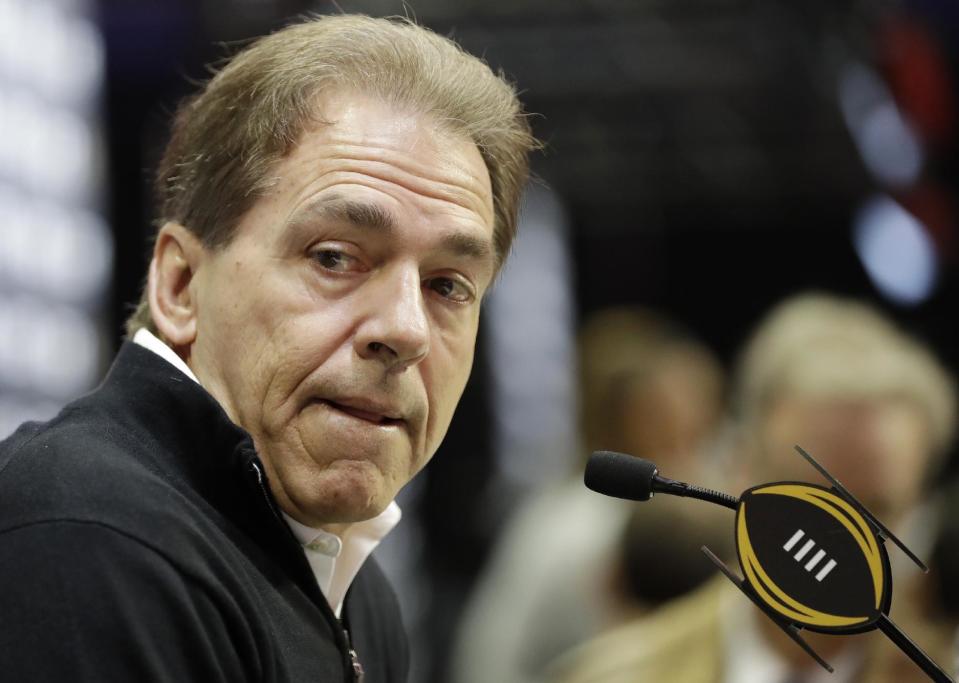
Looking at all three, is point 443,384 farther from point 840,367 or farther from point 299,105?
point 840,367

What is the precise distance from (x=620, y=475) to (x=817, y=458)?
1.57 meters

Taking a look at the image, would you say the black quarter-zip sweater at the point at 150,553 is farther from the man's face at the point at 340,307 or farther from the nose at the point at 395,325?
the nose at the point at 395,325

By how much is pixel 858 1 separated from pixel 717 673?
593 cm

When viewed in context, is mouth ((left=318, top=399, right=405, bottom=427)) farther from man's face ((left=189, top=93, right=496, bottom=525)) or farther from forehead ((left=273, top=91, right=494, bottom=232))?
forehead ((left=273, top=91, right=494, bottom=232))

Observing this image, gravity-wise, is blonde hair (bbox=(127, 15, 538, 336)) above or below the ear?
above

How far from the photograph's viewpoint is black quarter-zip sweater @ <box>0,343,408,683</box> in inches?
57.6

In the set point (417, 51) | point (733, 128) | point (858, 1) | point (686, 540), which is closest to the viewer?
point (417, 51)

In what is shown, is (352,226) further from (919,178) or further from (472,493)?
(472,493)

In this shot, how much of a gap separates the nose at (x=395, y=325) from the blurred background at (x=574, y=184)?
75cm

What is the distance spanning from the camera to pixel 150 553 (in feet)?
5.03

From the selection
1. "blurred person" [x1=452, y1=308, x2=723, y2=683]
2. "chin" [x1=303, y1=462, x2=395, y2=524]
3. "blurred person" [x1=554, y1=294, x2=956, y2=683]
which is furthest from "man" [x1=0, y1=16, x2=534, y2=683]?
"blurred person" [x1=452, y1=308, x2=723, y2=683]

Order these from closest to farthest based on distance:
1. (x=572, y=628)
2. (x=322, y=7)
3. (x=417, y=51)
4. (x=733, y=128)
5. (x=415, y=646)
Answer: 1. (x=417, y=51)
2. (x=572, y=628)
3. (x=322, y=7)
4. (x=415, y=646)
5. (x=733, y=128)

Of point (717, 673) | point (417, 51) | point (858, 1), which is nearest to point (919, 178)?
point (858, 1)

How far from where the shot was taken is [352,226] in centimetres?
189
